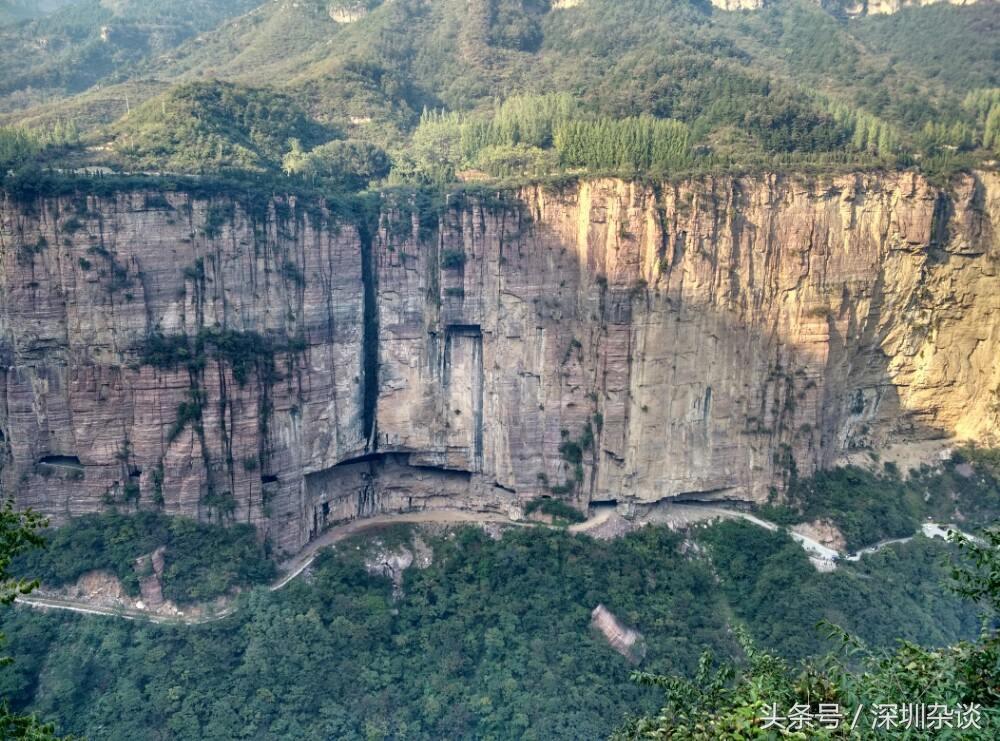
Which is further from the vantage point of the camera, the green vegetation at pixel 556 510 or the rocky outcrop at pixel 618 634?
the green vegetation at pixel 556 510

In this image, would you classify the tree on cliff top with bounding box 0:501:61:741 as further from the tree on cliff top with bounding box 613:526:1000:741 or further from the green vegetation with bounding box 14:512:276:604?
the green vegetation with bounding box 14:512:276:604

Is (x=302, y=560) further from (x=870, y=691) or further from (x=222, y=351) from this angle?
(x=870, y=691)

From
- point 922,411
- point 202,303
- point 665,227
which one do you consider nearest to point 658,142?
point 665,227

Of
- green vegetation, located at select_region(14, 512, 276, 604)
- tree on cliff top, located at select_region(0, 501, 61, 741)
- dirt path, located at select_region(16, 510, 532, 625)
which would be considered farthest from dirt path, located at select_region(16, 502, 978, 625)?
tree on cliff top, located at select_region(0, 501, 61, 741)

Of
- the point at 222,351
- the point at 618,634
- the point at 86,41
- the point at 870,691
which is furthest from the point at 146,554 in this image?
the point at 86,41

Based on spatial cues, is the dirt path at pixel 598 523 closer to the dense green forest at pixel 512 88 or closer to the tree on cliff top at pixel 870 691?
the dense green forest at pixel 512 88

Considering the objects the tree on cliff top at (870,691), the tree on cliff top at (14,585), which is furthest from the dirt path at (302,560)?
the tree on cliff top at (870,691)
